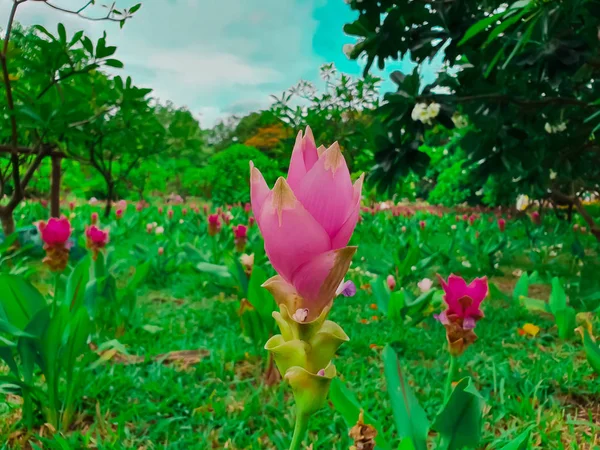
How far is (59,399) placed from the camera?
69.6 inches

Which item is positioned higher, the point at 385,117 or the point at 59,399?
the point at 385,117

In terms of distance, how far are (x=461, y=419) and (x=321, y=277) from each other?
31.8 inches

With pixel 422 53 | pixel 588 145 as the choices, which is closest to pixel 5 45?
pixel 422 53

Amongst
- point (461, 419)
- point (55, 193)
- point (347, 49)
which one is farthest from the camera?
point (55, 193)

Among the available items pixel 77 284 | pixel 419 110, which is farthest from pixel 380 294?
pixel 77 284

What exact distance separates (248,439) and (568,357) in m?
1.60

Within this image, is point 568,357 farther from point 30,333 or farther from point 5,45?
point 5,45

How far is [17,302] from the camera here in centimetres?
174

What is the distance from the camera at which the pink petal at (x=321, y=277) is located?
0.55m

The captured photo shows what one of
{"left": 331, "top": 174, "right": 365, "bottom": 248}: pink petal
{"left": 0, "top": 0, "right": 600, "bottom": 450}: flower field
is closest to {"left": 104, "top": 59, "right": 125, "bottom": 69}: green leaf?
{"left": 0, "top": 0, "right": 600, "bottom": 450}: flower field

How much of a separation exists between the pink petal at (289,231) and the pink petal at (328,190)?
2 cm

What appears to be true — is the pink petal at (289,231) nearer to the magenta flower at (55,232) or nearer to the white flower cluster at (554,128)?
the magenta flower at (55,232)

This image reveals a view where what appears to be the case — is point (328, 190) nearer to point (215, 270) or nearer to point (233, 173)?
point (215, 270)

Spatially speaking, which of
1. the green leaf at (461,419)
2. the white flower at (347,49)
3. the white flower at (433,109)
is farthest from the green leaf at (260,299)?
the white flower at (347,49)
